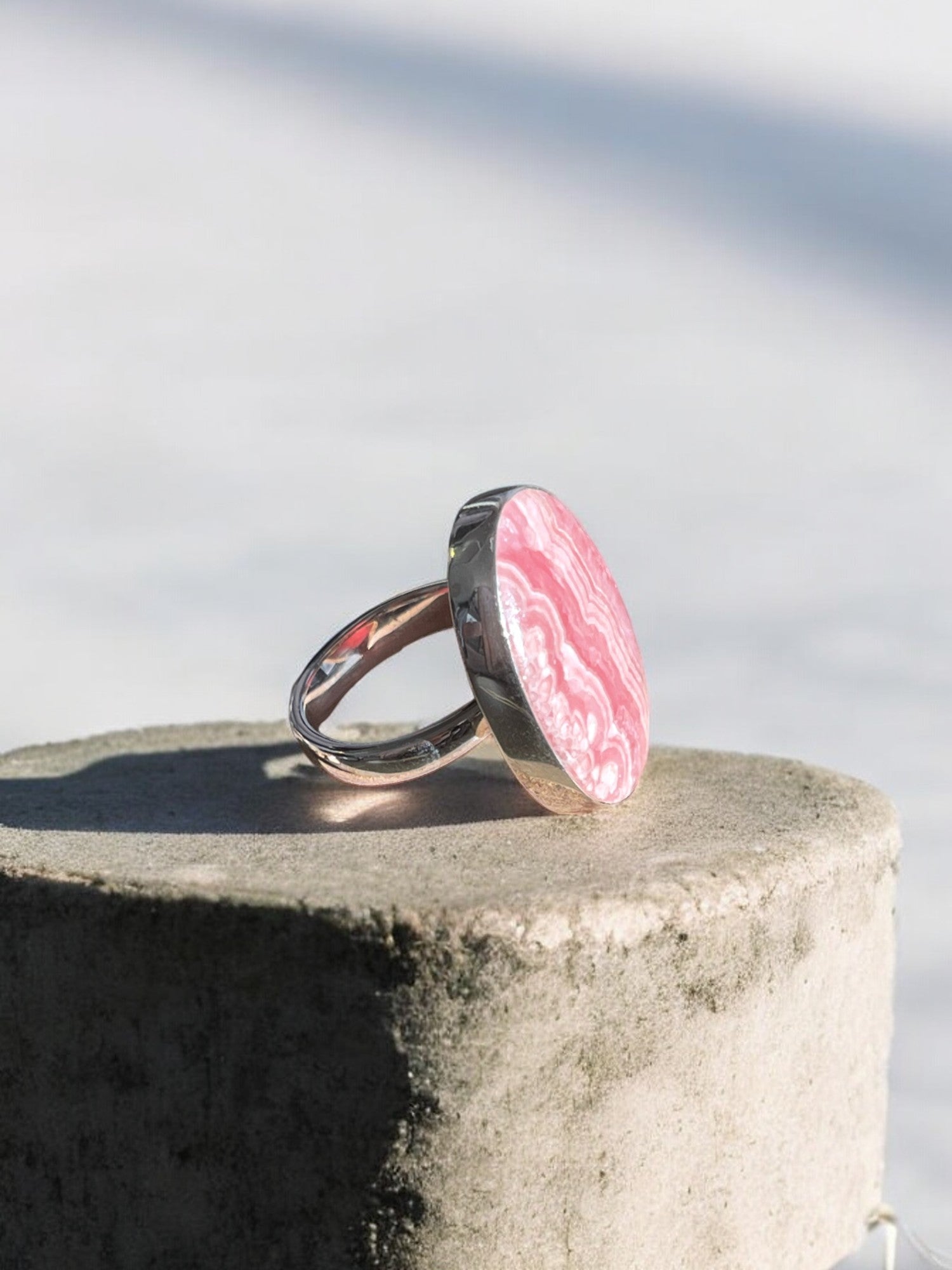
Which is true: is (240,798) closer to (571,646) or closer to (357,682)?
(357,682)

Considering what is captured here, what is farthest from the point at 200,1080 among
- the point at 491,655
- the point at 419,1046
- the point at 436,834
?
the point at 491,655

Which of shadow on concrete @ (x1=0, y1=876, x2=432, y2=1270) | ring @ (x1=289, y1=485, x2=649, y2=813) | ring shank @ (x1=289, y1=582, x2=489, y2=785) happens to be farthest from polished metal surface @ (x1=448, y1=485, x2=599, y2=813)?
shadow on concrete @ (x1=0, y1=876, x2=432, y2=1270)

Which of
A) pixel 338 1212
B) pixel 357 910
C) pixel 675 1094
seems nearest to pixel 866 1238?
pixel 675 1094

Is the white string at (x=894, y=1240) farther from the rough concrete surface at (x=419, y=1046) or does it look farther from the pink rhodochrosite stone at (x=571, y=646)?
the pink rhodochrosite stone at (x=571, y=646)

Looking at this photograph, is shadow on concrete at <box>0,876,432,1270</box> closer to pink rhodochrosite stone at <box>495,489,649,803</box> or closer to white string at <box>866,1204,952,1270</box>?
pink rhodochrosite stone at <box>495,489,649,803</box>

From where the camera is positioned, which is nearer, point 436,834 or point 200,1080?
→ point 200,1080

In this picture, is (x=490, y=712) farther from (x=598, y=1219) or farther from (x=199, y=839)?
(x=598, y=1219)
